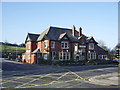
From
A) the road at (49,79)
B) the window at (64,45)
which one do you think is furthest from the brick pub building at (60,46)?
the road at (49,79)

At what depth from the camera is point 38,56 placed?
39844 millimetres

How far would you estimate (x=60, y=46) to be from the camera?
39.5 meters

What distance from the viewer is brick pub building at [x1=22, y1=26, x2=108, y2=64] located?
38.4 m

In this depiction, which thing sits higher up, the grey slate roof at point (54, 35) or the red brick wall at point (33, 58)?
the grey slate roof at point (54, 35)

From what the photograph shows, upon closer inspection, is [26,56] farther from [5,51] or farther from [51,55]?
[5,51]

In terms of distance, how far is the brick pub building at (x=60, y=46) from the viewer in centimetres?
3844

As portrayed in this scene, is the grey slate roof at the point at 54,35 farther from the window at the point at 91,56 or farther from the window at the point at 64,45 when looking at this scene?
the window at the point at 91,56

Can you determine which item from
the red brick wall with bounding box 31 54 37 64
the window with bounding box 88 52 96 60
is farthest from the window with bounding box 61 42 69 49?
the window with bounding box 88 52 96 60

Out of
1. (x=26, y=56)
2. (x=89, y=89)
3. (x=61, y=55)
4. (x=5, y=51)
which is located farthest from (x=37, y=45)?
(x=5, y=51)

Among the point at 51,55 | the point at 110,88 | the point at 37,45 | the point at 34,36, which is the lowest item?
the point at 110,88

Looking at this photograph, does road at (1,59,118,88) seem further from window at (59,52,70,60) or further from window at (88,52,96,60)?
window at (88,52,96,60)

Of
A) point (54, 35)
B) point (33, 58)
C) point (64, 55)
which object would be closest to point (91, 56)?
point (64, 55)

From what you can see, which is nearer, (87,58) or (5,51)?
(87,58)

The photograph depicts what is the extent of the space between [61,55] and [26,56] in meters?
13.1
